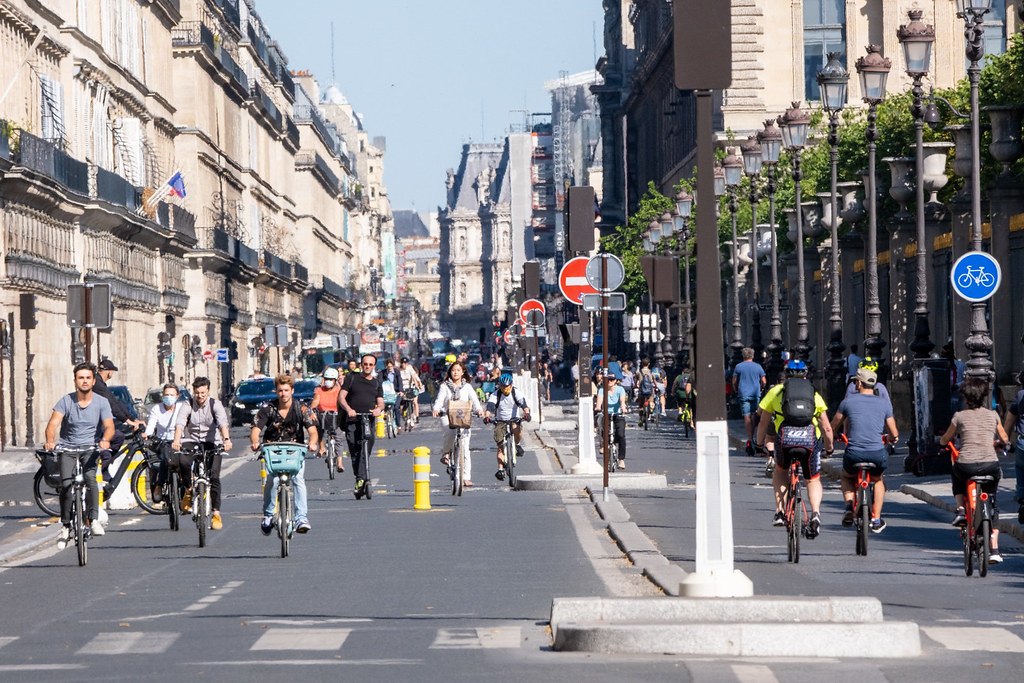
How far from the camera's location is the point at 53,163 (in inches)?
1986

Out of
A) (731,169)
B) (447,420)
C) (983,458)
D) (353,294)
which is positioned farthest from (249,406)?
(353,294)

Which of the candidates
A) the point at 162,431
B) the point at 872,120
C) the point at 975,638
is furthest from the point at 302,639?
the point at 872,120

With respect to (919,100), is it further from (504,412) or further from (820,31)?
(820,31)

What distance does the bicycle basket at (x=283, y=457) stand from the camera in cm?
1873

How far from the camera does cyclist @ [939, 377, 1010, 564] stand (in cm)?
1642

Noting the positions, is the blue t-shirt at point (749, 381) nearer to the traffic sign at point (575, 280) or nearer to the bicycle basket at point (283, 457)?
the traffic sign at point (575, 280)

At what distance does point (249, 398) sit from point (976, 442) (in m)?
41.9

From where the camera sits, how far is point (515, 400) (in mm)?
29125

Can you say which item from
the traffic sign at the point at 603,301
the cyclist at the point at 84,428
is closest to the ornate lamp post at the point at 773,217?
the traffic sign at the point at 603,301

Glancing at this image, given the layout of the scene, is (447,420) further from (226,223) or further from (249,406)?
(226,223)

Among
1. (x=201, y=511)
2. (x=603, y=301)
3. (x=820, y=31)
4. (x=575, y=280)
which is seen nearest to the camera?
(x=201, y=511)

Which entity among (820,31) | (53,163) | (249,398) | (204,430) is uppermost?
(820,31)

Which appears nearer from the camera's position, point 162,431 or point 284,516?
point 284,516

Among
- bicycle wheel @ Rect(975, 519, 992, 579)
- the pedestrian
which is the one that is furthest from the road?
the pedestrian
